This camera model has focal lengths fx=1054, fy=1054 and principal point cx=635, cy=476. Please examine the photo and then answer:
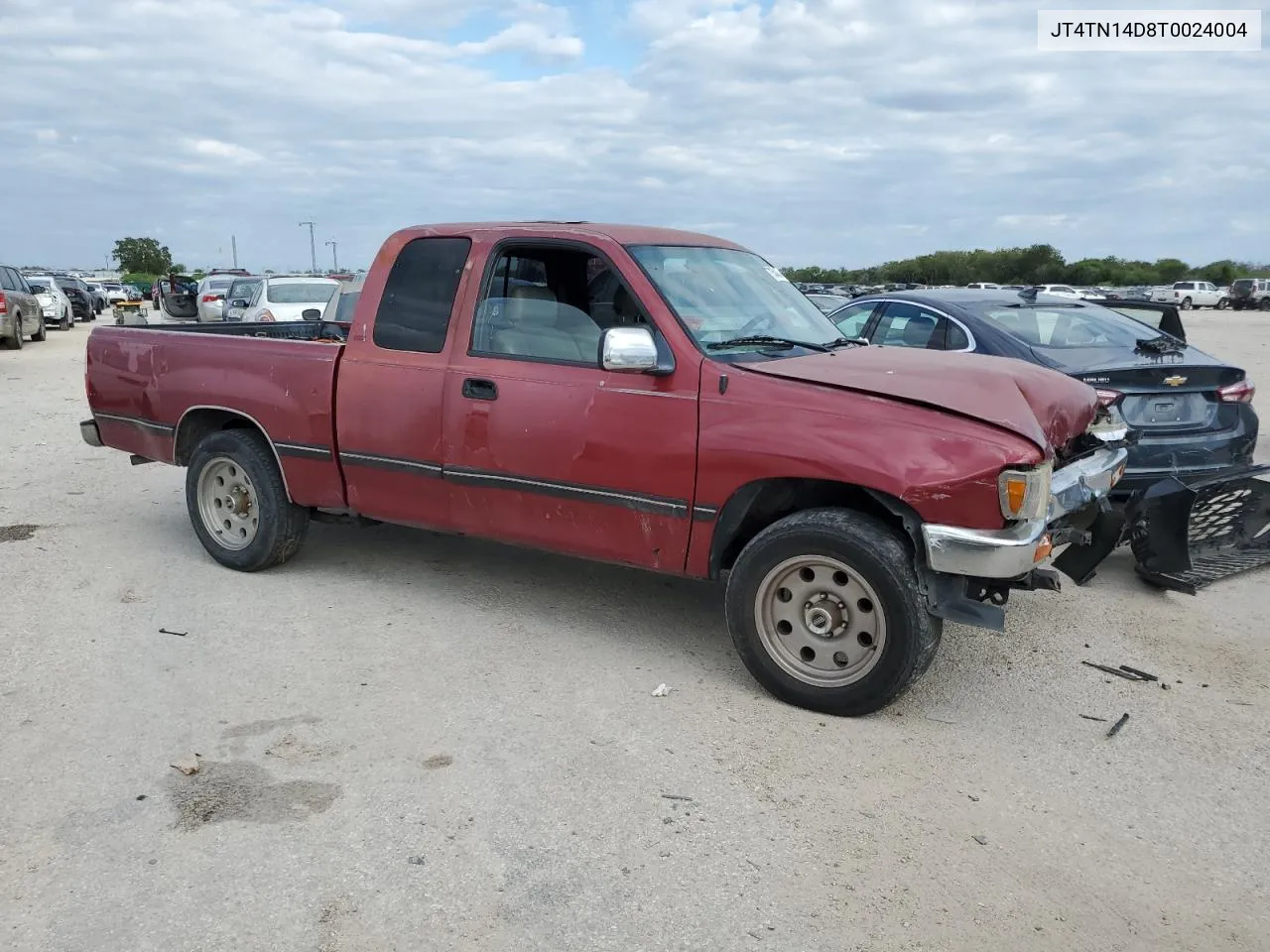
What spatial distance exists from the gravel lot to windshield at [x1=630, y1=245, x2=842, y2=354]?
5.12 ft

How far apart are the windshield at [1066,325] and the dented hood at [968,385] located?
1.99 meters

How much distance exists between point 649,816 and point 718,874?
15.7 inches

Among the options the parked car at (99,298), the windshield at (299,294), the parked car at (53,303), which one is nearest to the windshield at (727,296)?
the windshield at (299,294)

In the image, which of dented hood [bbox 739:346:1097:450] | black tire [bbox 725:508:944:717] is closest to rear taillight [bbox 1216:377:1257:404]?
dented hood [bbox 739:346:1097:450]

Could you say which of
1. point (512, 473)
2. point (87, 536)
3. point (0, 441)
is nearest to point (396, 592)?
point (512, 473)

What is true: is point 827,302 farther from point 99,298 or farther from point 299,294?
point 99,298

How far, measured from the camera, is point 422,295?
5430 mm

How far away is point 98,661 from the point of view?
484 centimetres

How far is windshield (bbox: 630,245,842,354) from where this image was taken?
15.8ft

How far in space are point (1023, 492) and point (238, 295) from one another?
75.5ft

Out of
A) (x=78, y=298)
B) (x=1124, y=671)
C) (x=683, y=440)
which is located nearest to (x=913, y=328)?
(x=1124, y=671)

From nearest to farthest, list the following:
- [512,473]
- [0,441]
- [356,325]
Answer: [512,473] < [356,325] < [0,441]

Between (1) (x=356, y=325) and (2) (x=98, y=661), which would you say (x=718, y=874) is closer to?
(2) (x=98, y=661)

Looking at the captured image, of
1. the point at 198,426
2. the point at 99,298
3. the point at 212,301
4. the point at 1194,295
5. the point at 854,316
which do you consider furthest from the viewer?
the point at 1194,295
